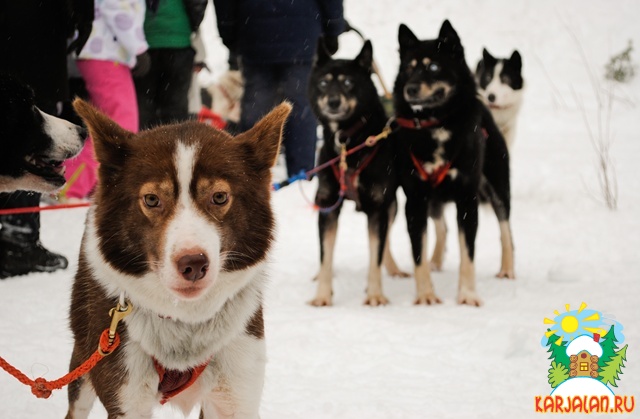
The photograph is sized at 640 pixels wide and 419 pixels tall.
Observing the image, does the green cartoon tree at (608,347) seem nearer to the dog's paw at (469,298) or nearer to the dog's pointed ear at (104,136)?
the dog's paw at (469,298)

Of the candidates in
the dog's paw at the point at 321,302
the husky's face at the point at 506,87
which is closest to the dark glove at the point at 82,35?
the dog's paw at the point at 321,302

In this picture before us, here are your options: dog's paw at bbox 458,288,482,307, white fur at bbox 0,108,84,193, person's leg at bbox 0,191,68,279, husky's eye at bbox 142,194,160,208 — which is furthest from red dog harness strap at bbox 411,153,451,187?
husky's eye at bbox 142,194,160,208

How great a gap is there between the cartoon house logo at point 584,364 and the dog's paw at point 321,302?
4.57 ft

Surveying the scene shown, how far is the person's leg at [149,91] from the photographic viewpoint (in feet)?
16.3

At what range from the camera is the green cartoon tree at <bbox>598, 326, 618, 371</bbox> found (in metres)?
2.97

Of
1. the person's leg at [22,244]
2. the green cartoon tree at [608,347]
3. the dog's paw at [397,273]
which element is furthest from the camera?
the dog's paw at [397,273]

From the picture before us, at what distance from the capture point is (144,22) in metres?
4.86

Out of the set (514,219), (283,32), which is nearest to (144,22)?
(283,32)

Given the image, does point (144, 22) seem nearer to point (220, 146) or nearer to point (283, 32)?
point (283, 32)

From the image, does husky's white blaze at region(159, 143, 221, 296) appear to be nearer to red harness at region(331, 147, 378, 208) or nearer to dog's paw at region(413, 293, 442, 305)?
red harness at region(331, 147, 378, 208)

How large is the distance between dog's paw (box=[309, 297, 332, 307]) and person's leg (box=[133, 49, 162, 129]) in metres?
1.77

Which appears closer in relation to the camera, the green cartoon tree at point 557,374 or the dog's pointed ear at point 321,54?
the green cartoon tree at point 557,374

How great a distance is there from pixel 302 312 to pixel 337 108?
133cm

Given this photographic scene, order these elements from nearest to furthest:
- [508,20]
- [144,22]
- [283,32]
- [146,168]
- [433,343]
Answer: [146,168], [433,343], [144,22], [283,32], [508,20]
